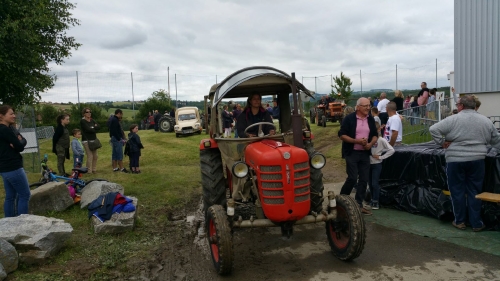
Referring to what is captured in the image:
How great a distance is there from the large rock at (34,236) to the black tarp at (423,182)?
16.3 feet

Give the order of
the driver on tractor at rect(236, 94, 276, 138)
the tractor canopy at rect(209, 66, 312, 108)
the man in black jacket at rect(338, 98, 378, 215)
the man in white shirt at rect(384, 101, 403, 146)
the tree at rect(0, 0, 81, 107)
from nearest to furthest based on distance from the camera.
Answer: the tractor canopy at rect(209, 66, 312, 108), the driver on tractor at rect(236, 94, 276, 138), the man in black jacket at rect(338, 98, 378, 215), the man in white shirt at rect(384, 101, 403, 146), the tree at rect(0, 0, 81, 107)

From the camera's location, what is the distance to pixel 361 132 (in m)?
6.06

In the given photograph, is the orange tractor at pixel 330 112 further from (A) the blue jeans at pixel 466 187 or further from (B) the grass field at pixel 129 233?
(A) the blue jeans at pixel 466 187

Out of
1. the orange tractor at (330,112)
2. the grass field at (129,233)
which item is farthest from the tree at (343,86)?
the grass field at (129,233)

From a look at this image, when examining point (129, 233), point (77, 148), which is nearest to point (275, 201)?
point (129, 233)

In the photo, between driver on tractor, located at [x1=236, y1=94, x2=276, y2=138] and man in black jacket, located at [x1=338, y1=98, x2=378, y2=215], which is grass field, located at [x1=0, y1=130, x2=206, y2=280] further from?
man in black jacket, located at [x1=338, y1=98, x2=378, y2=215]

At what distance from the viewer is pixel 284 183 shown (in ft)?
13.8

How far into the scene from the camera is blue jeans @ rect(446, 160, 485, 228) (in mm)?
5355

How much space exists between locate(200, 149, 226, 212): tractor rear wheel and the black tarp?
3008 millimetres

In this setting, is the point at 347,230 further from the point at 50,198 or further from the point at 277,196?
the point at 50,198

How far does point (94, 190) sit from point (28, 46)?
15.4 ft

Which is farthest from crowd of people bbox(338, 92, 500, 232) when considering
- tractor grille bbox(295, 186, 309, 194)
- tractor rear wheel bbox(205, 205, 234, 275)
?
tractor rear wheel bbox(205, 205, 234, 275)

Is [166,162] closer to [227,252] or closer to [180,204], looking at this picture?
[180,204]

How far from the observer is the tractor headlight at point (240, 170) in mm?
4449
